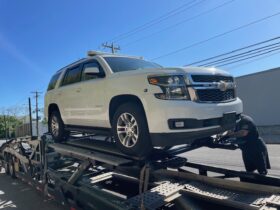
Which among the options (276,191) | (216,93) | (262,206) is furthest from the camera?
(216,93)

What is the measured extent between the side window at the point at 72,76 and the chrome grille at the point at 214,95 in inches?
103

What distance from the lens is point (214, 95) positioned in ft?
13.9

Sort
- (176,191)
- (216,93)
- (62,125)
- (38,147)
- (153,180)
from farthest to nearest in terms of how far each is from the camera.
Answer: (38,147)
(62,125)
(153,180)
(216,93)
(176,191)

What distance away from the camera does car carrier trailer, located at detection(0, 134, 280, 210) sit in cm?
357

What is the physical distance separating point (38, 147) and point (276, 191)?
527 cm

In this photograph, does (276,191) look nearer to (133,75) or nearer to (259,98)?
(133,75)

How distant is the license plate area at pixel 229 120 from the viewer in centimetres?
421

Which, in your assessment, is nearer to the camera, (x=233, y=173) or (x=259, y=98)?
(x=233, y=173)

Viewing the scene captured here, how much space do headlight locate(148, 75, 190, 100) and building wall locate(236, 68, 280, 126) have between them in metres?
17.2

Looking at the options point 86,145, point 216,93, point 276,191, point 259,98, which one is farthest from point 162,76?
point 259,98

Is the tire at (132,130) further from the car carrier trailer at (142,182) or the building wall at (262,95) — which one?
the building wall at (262,95)

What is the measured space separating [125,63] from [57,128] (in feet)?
7.67

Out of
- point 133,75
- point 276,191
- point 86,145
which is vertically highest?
point 133,75

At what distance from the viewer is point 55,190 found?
18.3 ft
